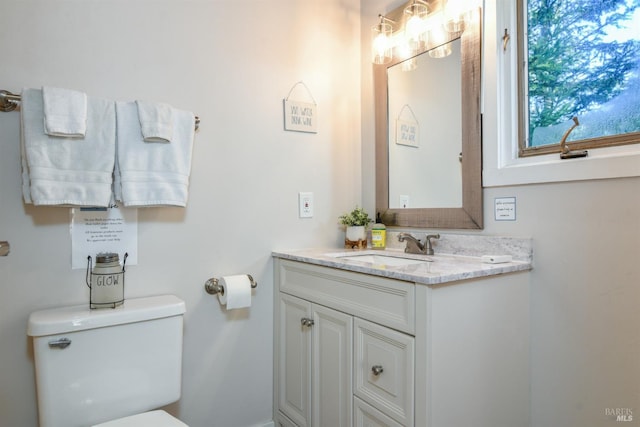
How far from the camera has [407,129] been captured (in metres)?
1.87

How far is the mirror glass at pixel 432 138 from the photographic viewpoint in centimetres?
154

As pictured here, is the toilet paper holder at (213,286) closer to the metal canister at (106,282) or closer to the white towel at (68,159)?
the metal canister at (106,282)

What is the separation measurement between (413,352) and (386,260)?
647mm

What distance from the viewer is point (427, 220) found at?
1.72m

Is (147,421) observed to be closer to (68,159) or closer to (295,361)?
(295,361)

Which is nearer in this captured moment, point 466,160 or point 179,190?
point 179,190

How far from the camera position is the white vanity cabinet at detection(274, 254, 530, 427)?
1048 mm

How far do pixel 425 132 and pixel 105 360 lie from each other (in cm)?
158

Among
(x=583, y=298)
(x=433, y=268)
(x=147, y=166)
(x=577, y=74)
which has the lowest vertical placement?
(x=583, y=298)

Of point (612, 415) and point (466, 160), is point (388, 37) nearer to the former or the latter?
point (466, 160)

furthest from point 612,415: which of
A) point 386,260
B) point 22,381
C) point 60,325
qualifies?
point 22,381

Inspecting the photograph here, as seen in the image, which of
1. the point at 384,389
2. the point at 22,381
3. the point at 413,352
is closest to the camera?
the point at 413,352

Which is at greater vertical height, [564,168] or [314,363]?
[564,168]

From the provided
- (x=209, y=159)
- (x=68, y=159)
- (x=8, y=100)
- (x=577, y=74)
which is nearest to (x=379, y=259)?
(x=209, y=159)
